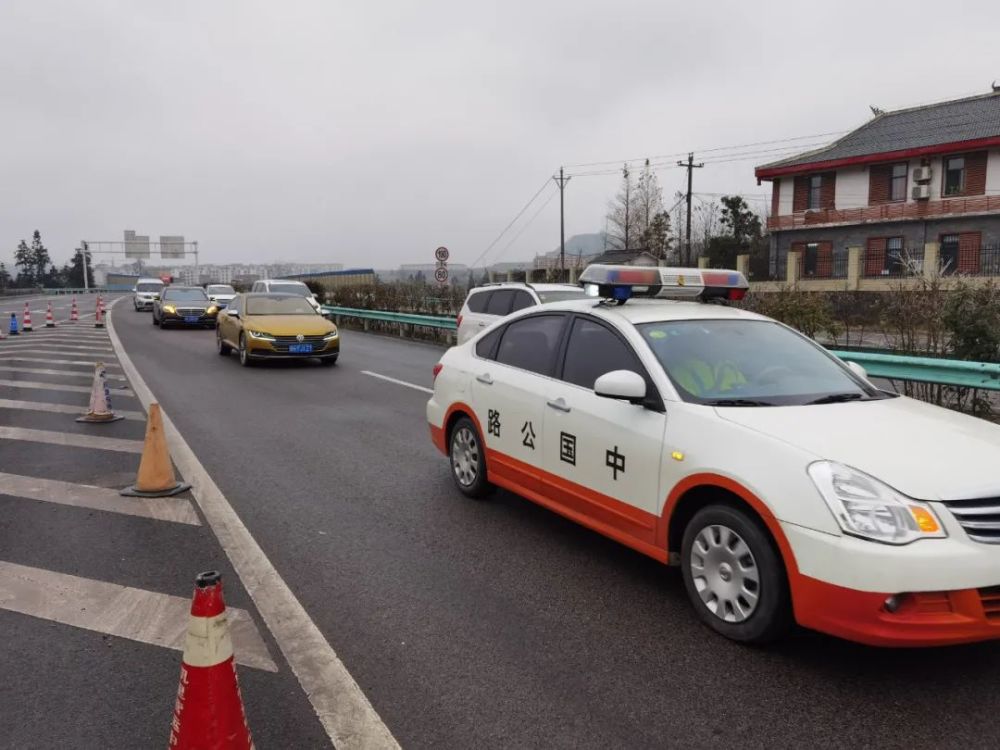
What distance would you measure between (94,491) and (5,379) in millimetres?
8737

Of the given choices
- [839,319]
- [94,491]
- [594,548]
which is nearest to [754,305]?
[839,319]

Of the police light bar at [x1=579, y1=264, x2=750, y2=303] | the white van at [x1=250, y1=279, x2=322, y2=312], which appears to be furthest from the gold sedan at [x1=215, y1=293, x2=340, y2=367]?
the police light bar at [x1=579, y1=264, x2=750, y2=303]

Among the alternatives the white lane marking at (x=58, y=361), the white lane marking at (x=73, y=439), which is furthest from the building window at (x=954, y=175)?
the white lane marking at (x=73, y=439)

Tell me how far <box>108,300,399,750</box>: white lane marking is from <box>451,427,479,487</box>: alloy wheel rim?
1.67m

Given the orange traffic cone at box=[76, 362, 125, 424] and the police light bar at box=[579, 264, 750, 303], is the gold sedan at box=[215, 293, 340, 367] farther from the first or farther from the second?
the police light bar at box=[579, 264, 750, 303]

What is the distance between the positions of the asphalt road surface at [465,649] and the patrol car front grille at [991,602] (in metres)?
0.35

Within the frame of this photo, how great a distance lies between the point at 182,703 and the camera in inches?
97.7

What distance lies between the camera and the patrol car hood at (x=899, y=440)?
3219 millimetres

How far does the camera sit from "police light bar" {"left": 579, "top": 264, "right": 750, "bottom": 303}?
5.10 metres

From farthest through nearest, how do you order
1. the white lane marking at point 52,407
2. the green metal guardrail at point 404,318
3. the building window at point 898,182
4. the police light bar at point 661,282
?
→ the building window at point 898,182 < the green metal guardrail at point 404,318 < the white lane marking at point 52,407 < the police light bar at point 661,282

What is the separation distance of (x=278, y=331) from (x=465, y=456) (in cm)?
985

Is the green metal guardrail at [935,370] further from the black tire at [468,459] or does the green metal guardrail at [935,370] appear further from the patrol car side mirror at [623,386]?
the patrol car side mirror at [623,386]

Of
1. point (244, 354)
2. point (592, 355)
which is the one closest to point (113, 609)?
point (592, 355)

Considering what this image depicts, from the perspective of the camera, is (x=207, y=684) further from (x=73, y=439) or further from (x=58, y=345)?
(x=58, y=345)
